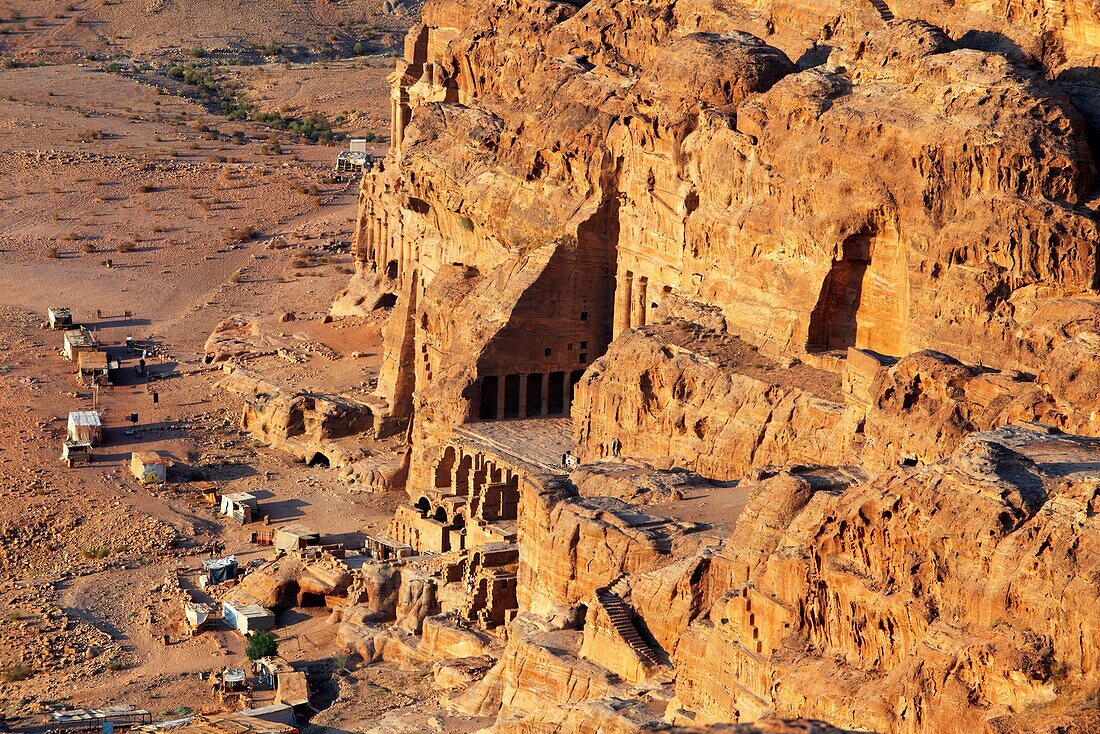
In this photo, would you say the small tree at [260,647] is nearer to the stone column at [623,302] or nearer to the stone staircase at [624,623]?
the stone staircase at [624,623]

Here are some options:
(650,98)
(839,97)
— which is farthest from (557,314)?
(839,97)

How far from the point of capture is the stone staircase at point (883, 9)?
5484cm

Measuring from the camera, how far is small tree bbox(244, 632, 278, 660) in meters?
48.8

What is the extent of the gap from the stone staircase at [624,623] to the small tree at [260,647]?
9801mm

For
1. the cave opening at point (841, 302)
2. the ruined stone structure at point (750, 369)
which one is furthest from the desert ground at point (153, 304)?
the cave opening at point (841, 302)

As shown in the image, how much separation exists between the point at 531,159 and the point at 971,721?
3077 centimetres

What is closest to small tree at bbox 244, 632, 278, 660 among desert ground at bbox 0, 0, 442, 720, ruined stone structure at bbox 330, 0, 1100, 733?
desert ground at bbox 0, 0, 442, 720

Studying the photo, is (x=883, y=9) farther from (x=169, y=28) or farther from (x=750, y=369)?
(x=169, y=28)

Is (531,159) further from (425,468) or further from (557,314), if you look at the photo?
(425,468)

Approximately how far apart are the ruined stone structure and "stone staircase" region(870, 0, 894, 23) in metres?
0.10

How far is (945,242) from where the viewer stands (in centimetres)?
4706

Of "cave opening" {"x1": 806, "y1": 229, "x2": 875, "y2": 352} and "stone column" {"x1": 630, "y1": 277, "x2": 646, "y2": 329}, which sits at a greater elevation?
"cave opening" {"x1": 806, "y1": 229, "x2": 875, "y2": 352}

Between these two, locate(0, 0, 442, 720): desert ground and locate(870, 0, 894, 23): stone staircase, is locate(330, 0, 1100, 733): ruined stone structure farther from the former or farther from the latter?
locate(0, 0, 442, 720): desert ground

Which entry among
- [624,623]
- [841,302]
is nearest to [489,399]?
[841,302]
